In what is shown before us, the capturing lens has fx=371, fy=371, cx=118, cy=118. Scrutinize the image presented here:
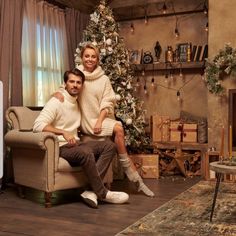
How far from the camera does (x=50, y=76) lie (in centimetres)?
466

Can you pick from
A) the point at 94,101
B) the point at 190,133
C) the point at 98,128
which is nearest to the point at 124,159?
the point at 98,128

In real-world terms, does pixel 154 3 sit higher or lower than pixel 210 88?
higher

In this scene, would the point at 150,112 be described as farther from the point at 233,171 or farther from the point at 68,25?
the point at 233,171

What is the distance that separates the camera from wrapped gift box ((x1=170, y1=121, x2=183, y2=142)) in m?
4.89

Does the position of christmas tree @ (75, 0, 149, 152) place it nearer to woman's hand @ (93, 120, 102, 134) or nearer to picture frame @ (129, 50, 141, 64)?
picture frame @ (129, 50, 141, 64)

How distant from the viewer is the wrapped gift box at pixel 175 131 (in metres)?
4.89

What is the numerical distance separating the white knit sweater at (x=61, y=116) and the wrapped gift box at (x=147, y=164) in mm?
1312

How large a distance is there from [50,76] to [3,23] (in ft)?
3.29

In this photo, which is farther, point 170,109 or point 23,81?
point 170,109

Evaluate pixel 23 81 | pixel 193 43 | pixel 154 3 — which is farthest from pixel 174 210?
pixel 154 3

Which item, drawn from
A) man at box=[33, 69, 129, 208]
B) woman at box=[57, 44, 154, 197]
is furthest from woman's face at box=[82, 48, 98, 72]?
man at box=[33, 69, 129, 208]

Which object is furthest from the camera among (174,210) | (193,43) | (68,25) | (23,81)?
(193,43)

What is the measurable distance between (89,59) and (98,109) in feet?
1.62

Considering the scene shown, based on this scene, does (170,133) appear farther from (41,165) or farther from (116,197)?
(41,165)
